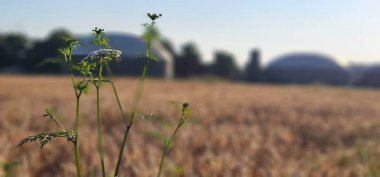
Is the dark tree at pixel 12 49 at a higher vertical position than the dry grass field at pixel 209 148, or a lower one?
higher

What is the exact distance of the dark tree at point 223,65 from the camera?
65.8 meters

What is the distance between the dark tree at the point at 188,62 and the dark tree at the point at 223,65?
336cm

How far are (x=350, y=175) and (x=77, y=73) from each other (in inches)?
88.7

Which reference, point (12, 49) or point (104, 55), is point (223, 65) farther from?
point (104, 55)

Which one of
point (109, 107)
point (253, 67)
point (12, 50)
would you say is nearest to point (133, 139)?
point (109, 107)

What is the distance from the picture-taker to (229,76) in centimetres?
6712

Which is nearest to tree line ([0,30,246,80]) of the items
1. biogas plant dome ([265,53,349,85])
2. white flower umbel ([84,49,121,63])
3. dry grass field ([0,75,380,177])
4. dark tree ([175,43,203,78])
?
dark tree ([175,43,203,78])

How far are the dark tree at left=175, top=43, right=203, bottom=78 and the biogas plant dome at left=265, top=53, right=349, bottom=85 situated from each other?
14.9 meters

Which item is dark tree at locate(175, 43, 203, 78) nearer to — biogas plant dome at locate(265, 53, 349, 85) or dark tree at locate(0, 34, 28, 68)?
biogas plant dome at locate(265, 53, 349, 85)

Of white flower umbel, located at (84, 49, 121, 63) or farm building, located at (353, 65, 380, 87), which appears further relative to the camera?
farm building, located at (353, 65, 380, 87)

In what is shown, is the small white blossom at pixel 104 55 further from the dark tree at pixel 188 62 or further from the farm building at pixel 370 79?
the farm building at pixel 370 79

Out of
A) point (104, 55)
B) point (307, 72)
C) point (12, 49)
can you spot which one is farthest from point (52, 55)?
point (104, 55)

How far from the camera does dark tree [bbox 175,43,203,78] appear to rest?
61562 mm

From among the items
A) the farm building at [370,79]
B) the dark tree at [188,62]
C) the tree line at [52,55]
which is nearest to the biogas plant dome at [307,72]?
the farm building at [370,79]
